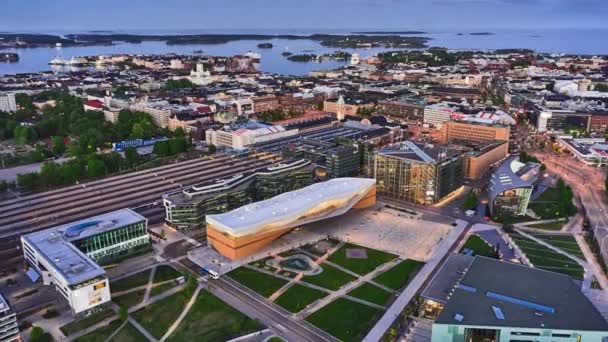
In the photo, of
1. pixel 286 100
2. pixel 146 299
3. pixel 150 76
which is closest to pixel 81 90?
pixel 150 76

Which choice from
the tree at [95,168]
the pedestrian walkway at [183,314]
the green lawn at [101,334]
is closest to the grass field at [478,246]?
the pedestrian walkway at [183,314]

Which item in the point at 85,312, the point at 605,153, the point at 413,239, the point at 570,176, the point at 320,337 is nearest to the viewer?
the point at 320,337

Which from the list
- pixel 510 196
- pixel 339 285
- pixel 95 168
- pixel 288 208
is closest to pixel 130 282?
pixel 288 208

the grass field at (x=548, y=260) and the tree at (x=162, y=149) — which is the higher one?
the tree at (x=162, y=149)

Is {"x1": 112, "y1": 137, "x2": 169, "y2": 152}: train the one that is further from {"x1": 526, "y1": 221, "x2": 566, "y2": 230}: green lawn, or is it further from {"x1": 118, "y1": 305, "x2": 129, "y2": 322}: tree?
{"x1": 526, "y1": 221, "x2": 566, "y2": 230}: green lawn

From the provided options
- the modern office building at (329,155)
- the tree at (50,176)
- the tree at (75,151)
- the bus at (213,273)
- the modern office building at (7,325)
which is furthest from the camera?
the tree at (75,151)

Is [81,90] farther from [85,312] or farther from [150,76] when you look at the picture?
[85,312]

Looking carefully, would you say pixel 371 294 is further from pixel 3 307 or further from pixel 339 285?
pixel 3 307

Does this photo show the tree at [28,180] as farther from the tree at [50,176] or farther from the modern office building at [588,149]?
the modern office building at [588,149]
